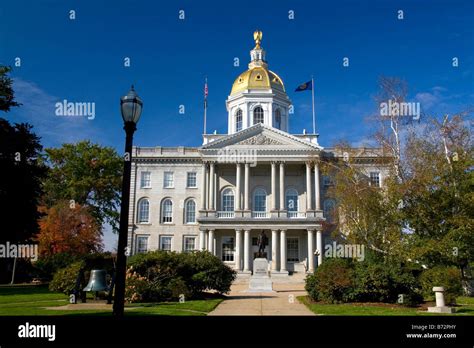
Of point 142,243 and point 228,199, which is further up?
point 228,199

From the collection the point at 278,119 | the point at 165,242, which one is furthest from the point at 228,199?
the point at 278,119

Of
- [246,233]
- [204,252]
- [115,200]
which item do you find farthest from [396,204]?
[115,200]

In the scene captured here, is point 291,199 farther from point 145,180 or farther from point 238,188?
point 145,180

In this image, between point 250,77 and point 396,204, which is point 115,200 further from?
point 396,204

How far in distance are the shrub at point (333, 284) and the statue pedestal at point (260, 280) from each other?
748cm

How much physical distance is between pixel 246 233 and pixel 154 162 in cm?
1515

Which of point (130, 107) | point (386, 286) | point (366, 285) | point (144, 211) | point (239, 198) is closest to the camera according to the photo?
point (130, 107)

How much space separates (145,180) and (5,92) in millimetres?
23525

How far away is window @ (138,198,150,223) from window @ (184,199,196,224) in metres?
4.67

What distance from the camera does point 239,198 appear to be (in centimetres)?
5259

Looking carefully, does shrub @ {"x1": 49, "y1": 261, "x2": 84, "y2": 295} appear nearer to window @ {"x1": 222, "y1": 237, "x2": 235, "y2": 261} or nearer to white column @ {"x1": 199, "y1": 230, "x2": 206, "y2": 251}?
white column @ {"x1": 199, "y1": 230, "x2": 206, "y2": 251}

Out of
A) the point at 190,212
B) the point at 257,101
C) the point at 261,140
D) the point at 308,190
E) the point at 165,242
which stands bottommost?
the point at 165,242
